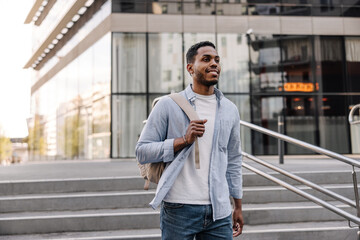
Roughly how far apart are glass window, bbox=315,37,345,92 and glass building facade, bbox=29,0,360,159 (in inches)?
1.7

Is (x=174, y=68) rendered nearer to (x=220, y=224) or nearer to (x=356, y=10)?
(x=356, y=10)

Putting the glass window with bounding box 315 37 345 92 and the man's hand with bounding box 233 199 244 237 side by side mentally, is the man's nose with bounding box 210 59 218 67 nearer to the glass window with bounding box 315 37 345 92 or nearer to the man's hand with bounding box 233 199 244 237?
the man's hand with bounding box 233 199 244 237

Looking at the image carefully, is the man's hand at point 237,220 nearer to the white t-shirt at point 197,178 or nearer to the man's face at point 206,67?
the white t-shirt at point 197,178

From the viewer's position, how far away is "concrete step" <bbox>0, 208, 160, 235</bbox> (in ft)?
13.7

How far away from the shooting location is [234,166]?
220 cm

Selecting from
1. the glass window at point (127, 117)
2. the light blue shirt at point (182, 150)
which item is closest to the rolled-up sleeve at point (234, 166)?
the light blue shirt at point (182, 150)

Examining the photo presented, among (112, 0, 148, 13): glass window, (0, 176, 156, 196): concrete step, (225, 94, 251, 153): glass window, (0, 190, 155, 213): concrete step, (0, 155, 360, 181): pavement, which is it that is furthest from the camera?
(225, 94, 251, 153): glass window

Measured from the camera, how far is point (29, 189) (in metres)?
4.98

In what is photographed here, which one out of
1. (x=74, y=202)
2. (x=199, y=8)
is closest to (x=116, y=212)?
(x=74, y=202)

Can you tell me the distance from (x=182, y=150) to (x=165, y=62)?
12782 mm

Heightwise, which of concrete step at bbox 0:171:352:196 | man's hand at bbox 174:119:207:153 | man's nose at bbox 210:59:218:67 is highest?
man's nose at bbox 210:59:218:67

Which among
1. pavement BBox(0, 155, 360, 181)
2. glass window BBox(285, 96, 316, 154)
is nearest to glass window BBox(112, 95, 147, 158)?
pavement BBox(0, 155, 360, 181)

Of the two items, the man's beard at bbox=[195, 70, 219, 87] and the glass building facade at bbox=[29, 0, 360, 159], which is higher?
the glass building facade at bbox=[29, 0, 360, 159]

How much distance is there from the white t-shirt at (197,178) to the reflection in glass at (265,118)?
41.9 feet
